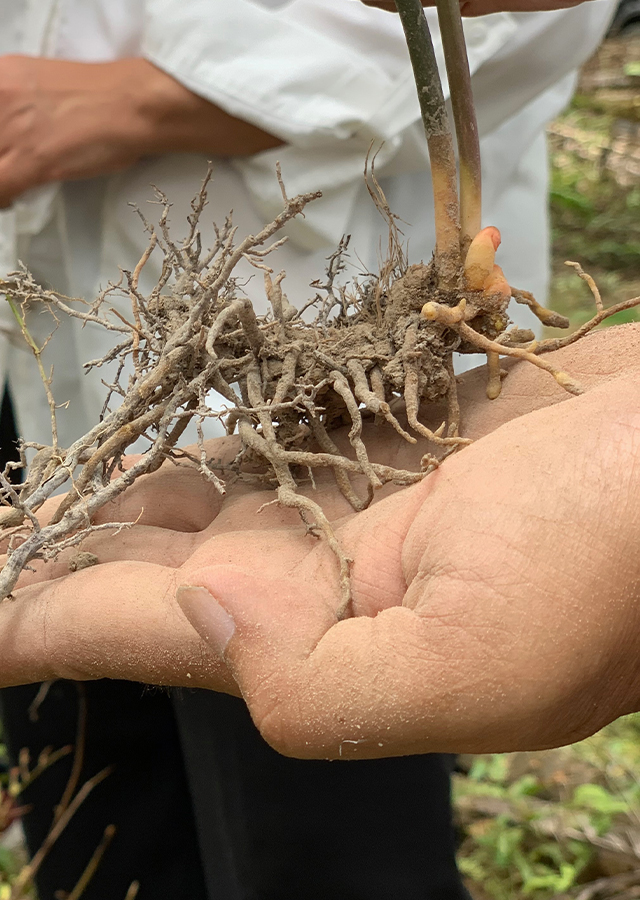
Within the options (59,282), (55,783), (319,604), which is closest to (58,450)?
(319,604)

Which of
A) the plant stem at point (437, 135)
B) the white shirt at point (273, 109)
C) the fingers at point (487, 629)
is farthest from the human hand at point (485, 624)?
Answer: the white shirt at point (273, 109)

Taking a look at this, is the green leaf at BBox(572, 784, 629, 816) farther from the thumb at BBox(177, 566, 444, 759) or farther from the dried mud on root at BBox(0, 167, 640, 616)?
the thumb at BBox(177, 566, 444, 759)

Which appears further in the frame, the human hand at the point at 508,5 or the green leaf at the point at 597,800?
the green leaf at the point at 597,800

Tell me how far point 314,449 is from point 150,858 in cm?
101

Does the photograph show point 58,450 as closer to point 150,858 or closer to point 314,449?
point 314,449

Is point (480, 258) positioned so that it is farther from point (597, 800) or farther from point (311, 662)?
point (597, 800)

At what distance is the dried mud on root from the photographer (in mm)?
809

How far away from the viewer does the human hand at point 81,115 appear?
1238 millimetres

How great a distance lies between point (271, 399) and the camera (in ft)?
2.94

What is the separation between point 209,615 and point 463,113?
563 mm

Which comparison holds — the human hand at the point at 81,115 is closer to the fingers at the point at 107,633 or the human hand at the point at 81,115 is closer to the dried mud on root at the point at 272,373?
the dried mud on root at the point at 272,373

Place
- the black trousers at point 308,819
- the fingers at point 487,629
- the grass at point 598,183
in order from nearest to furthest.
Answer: the fingers at point 487,629
the black trousers at point 308,819
the grass at point 598,183

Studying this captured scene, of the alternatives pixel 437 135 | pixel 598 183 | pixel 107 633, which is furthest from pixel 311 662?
pixel 598 183

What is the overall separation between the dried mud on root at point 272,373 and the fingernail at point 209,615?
19 centimetres
